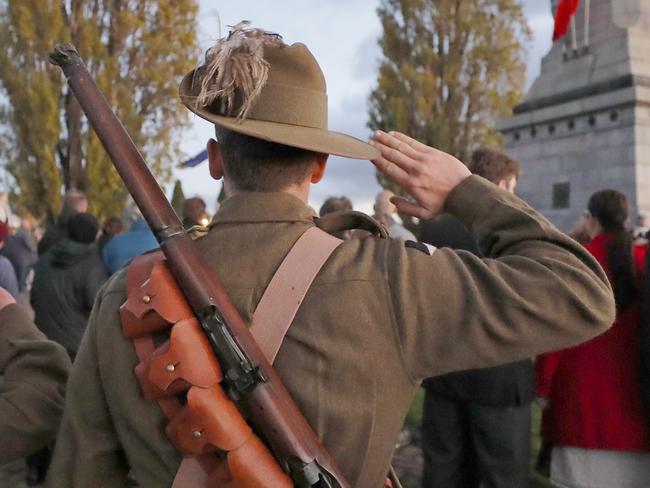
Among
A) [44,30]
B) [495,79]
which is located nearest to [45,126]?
[44,30]

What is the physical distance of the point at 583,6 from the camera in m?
12.2

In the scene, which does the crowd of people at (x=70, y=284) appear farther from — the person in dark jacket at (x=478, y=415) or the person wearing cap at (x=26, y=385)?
the person wearing cap at (x=26, y=385)

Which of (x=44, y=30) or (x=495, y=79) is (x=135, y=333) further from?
(x=495, y=79)

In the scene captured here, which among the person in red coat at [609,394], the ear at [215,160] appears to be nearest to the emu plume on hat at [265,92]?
the ear at [215,160]

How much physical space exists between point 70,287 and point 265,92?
387 cm

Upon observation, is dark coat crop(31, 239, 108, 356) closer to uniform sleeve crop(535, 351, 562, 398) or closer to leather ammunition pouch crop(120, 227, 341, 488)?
uniform sleeve crop(535, 351, 562, 398)

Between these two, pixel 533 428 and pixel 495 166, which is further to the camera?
pixel 533 428

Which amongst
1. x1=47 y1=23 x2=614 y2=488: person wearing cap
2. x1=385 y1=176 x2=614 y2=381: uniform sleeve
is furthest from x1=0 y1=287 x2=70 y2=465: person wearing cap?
x1=385 y1=176 x2=614 y2=381: uniform sleeve

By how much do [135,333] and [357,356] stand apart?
0.44 meters

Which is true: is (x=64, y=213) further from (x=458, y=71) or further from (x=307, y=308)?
(x=458, y=71)

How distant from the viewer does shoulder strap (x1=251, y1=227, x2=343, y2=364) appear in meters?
1.35

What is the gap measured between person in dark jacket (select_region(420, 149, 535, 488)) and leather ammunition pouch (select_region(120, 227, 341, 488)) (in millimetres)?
2088

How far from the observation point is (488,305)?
1329 mm

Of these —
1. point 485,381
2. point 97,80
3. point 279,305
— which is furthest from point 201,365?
point 97,80
